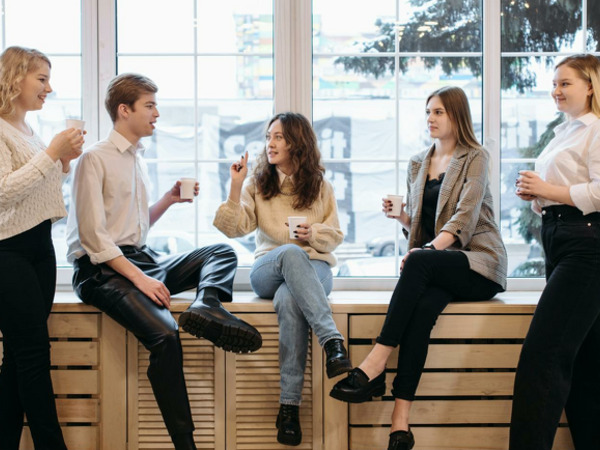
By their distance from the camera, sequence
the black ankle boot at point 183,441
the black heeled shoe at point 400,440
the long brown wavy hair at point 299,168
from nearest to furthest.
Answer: the black ankle boot at point 183,441, the black heeled shoe at point 400,440, the long brown wavy hair at point 299,168

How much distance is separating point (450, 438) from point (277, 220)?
112cm

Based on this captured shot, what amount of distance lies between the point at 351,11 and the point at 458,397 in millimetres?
1793

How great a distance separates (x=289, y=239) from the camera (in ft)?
9.09

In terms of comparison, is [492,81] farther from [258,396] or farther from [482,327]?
[258,396]

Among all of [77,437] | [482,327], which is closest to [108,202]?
[77,437]

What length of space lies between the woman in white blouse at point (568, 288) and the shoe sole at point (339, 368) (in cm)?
59

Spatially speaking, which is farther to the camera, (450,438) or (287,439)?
(450,438)

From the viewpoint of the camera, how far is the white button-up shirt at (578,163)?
223 cm

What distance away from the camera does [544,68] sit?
10.0 feet

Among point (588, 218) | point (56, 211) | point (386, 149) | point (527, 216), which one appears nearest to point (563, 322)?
point (588, 218)

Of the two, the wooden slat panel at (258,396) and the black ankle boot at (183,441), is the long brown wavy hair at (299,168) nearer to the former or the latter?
the wooden slat panel at (258,396)

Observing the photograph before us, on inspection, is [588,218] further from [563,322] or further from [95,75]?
[95,75]

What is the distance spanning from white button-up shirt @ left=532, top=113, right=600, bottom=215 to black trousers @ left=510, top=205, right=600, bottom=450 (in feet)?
0.24

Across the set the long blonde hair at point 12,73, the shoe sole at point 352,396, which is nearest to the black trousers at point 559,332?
the shoe sole at point 352,396
